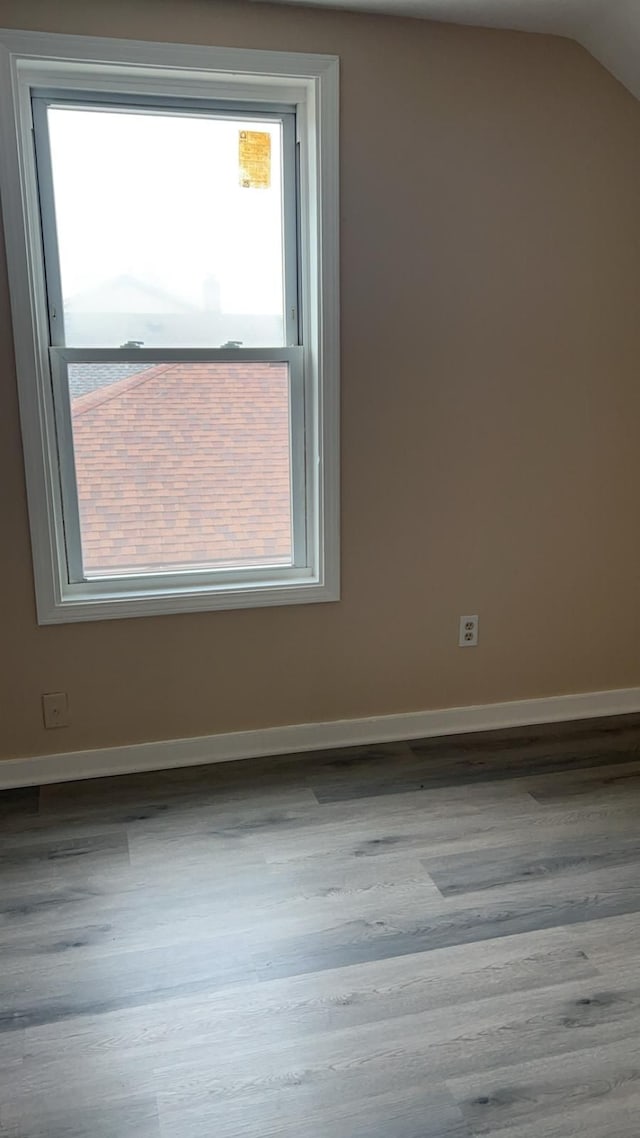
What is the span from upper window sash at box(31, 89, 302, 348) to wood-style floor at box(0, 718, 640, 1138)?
141cm

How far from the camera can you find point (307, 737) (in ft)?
9.27

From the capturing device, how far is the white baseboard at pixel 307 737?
262cm

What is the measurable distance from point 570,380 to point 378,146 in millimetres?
987

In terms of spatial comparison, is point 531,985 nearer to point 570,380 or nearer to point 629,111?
point 570,380

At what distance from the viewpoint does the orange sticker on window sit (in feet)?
8.19

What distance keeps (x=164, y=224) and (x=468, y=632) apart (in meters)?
1.67

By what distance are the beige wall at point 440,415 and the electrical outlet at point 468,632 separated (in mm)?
31

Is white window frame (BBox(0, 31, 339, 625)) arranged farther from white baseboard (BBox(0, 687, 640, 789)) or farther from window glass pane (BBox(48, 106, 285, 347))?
white baseboard (BBox(0, 687, 640, 789))

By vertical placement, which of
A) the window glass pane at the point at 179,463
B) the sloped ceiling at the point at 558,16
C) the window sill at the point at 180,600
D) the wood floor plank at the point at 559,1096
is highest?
the sloped ceiling at the point at 558,16

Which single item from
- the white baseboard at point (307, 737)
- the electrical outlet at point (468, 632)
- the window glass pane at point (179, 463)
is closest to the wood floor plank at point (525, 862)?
the white baseboard at point (307, 737)

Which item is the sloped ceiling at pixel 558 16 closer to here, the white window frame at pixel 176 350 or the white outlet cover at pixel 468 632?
the white window frame at pixel 176 350

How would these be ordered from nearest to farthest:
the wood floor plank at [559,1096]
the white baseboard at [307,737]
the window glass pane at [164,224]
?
the wood floor plank at [559,1096] → the window glass pane at [164,224] → the white baseboard at [307,737]

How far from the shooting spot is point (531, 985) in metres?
1.76

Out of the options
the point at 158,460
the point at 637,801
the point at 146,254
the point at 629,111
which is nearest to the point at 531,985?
the point at 637,801
